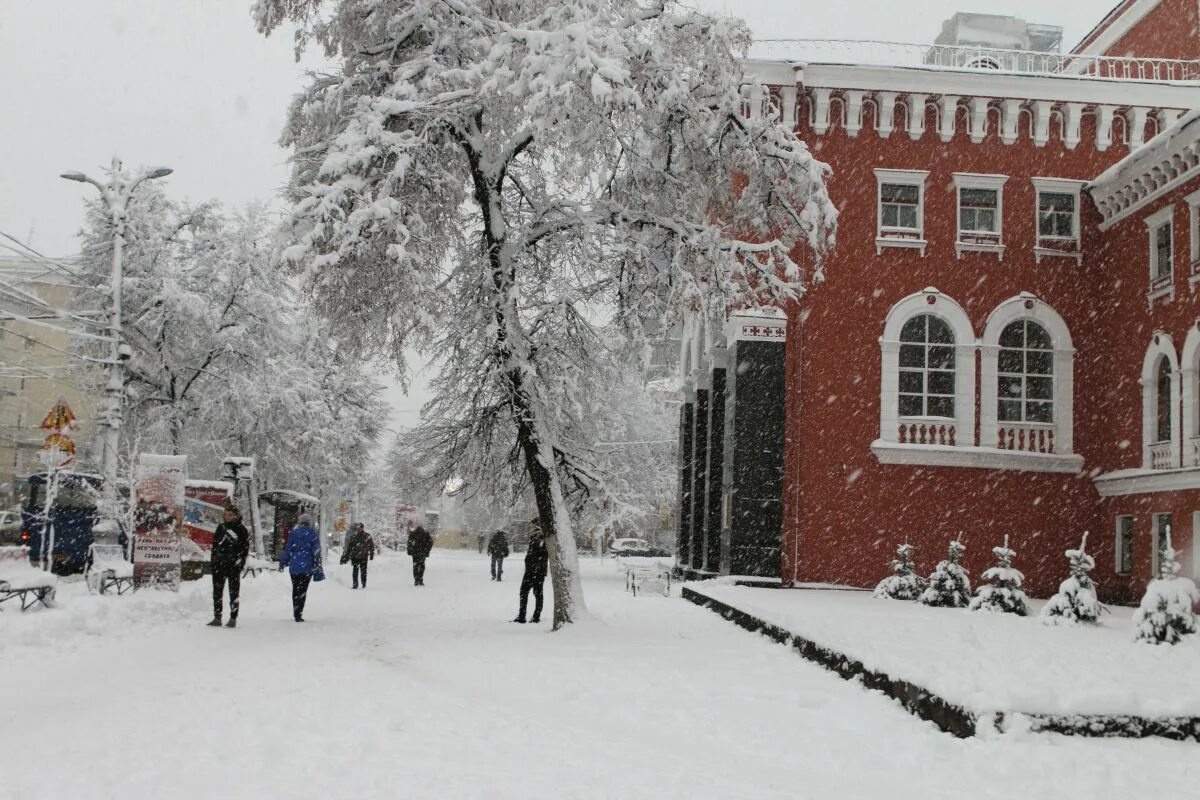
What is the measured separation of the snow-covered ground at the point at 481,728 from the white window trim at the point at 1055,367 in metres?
13.2

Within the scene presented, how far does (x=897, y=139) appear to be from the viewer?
25516 millimetres

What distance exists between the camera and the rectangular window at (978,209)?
84.5 ft

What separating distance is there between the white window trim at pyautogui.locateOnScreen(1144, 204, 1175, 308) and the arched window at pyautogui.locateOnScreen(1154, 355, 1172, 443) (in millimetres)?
1322

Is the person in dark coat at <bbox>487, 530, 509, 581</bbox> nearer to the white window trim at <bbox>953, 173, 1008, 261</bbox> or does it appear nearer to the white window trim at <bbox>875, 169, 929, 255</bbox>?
the white window trim at <bbox>875, 169, 929, 255</bbox>

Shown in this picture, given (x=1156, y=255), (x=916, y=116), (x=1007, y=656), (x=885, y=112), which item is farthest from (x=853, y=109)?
(x=1007, y=656)

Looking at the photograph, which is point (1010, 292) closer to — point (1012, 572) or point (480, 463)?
point (1012, 572)

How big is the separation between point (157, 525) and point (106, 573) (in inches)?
54.0

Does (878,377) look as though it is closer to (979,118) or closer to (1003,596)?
(979,118)

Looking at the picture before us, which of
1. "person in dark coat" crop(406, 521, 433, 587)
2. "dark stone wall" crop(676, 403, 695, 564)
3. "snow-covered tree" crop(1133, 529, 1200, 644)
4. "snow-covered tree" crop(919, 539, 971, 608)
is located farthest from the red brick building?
"snow-covered tree" crop(1133, 529, 1200, 644)

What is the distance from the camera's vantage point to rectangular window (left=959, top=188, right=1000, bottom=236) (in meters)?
25.8

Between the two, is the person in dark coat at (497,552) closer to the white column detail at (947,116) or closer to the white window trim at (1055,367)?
the white window trim at (1055,367)

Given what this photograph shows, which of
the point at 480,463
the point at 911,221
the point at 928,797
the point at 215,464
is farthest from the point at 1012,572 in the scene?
the point at 215,464

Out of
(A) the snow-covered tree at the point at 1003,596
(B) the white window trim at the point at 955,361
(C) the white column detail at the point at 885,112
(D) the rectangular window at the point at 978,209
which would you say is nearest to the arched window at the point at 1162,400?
(B) the white window trim at the point at 955,361

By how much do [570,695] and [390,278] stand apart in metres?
6.95
